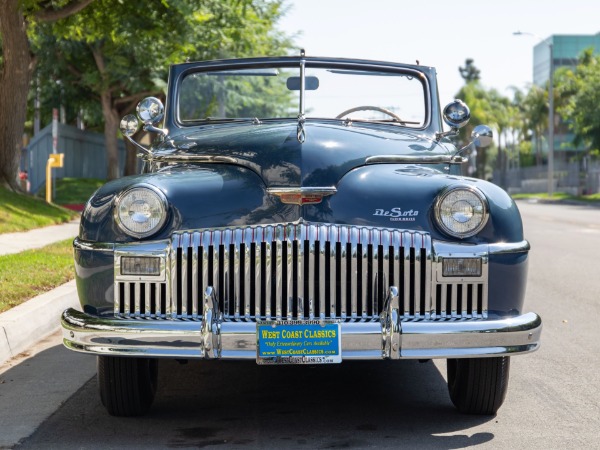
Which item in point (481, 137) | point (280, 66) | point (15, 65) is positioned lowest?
point (481, 137)

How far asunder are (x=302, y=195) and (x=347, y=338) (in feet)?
2.34

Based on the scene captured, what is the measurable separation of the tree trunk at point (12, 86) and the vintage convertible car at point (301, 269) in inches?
542

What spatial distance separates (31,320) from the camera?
7.41 m

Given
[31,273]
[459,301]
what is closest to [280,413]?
[459,301]

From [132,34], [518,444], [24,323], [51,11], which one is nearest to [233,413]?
[518,444]

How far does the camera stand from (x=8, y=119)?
18.8 metres

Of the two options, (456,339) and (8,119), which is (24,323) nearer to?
(456,339)

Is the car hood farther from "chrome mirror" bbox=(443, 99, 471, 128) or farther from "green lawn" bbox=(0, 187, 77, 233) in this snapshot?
"green lawn" bbox=(0, 187, 77, 233)

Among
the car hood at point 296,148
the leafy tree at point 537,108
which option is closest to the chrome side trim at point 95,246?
the car hood at point 296,148

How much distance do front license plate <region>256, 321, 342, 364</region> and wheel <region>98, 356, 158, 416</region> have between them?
0.83 metres

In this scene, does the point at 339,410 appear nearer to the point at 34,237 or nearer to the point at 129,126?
the point at 129,126

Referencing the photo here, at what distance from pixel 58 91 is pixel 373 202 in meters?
31.9

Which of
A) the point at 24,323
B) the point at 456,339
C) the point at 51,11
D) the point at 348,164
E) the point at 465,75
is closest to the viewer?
the point at 456,339

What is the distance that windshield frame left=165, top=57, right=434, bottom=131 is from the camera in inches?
252
